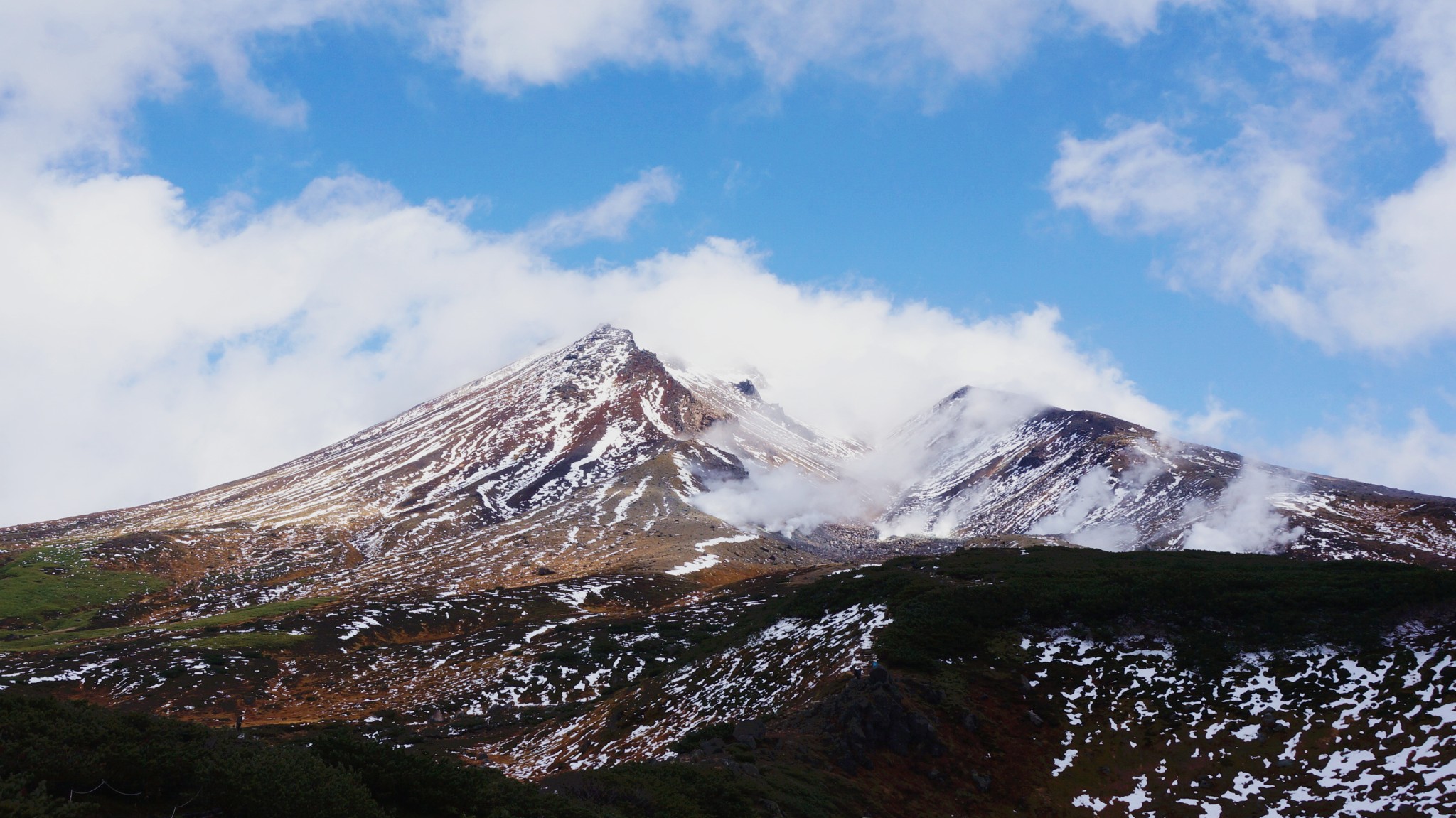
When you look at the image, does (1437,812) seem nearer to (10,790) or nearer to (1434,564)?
(10,790)

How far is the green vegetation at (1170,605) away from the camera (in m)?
31.6

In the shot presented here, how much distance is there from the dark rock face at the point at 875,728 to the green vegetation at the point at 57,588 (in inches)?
3709

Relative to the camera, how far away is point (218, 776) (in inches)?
507

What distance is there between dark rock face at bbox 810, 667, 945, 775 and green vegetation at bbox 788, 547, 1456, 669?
185 inches

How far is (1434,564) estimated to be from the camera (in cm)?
10844

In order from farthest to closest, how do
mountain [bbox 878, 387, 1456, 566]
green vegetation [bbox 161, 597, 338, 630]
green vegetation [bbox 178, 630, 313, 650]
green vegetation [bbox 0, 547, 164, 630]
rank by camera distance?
mountain [bbox 878, 387, 1456, 566], green vegetation [bbox 0, 547, 164, 630], green vegetation [bbox 161, 597, 338, 630], green vegetation [bbox 178, 630, 313, 650]

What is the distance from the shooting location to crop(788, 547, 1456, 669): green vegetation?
31.6 meters

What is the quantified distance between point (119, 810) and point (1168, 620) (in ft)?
121

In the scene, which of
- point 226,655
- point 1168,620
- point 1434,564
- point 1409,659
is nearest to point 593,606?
point 226,655

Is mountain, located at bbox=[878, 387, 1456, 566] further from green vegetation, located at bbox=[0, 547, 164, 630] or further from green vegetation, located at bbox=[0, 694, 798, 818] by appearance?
green vegetation, located at bbox=[0, 547, 164, 630]

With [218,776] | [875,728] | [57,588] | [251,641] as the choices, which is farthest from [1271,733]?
[57,588]

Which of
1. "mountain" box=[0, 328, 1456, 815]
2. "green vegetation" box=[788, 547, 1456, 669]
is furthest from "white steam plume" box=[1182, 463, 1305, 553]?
"green vegetation" box=[788, 547, 1456, 669]

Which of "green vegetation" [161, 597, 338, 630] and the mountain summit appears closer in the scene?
"green vegetation" [161, 597, 338, 630]

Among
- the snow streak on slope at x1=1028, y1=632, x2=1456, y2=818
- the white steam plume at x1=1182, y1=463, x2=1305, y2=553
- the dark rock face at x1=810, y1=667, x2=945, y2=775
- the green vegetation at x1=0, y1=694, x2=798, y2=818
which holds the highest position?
the green vegetation at x1=0, y1=694, x2=798, y2=818
